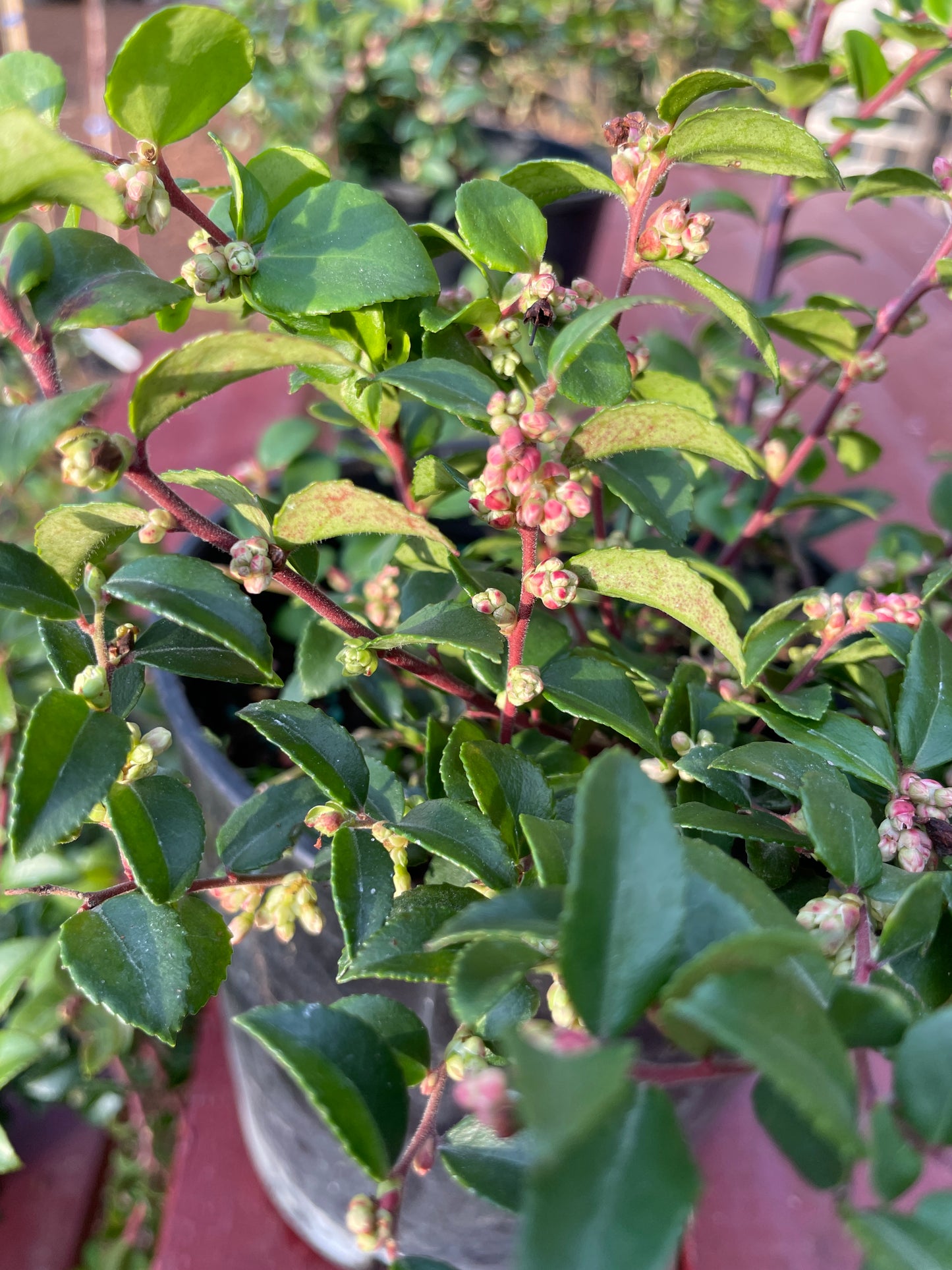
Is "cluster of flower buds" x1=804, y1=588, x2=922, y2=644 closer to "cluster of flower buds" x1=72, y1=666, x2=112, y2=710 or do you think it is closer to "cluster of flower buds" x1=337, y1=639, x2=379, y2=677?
"cluster of flower buds" x1=337, y1=639, x2=379, y2=677

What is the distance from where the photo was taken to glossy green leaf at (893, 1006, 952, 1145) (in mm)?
244

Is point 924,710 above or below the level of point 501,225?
below

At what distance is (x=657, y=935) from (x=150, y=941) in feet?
0.74

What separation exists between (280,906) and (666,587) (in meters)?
0.22

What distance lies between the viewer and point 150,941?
0.37 metres

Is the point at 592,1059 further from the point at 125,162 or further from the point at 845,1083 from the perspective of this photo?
the point at 125,162

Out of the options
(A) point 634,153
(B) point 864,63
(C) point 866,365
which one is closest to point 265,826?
(A) point 634,153

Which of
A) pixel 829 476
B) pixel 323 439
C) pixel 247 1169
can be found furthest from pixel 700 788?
pixel 829 476

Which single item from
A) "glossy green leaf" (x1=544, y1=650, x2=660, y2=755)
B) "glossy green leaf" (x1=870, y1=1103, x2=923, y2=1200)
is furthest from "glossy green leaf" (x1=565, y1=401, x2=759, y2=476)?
"glossy green leaf" (x1=870, y1=1103, x2=923, y2=1200)

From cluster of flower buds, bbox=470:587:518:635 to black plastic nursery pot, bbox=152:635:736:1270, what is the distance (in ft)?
0.55

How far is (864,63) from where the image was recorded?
610 millimetres

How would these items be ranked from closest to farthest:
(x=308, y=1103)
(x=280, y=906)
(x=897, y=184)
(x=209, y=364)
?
(x=209, y=364), (x=280, y=906), (x=897, y=184), (x=308, y=1103)

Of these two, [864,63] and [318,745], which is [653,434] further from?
[864,63]

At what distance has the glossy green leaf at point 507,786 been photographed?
0.36 meters
